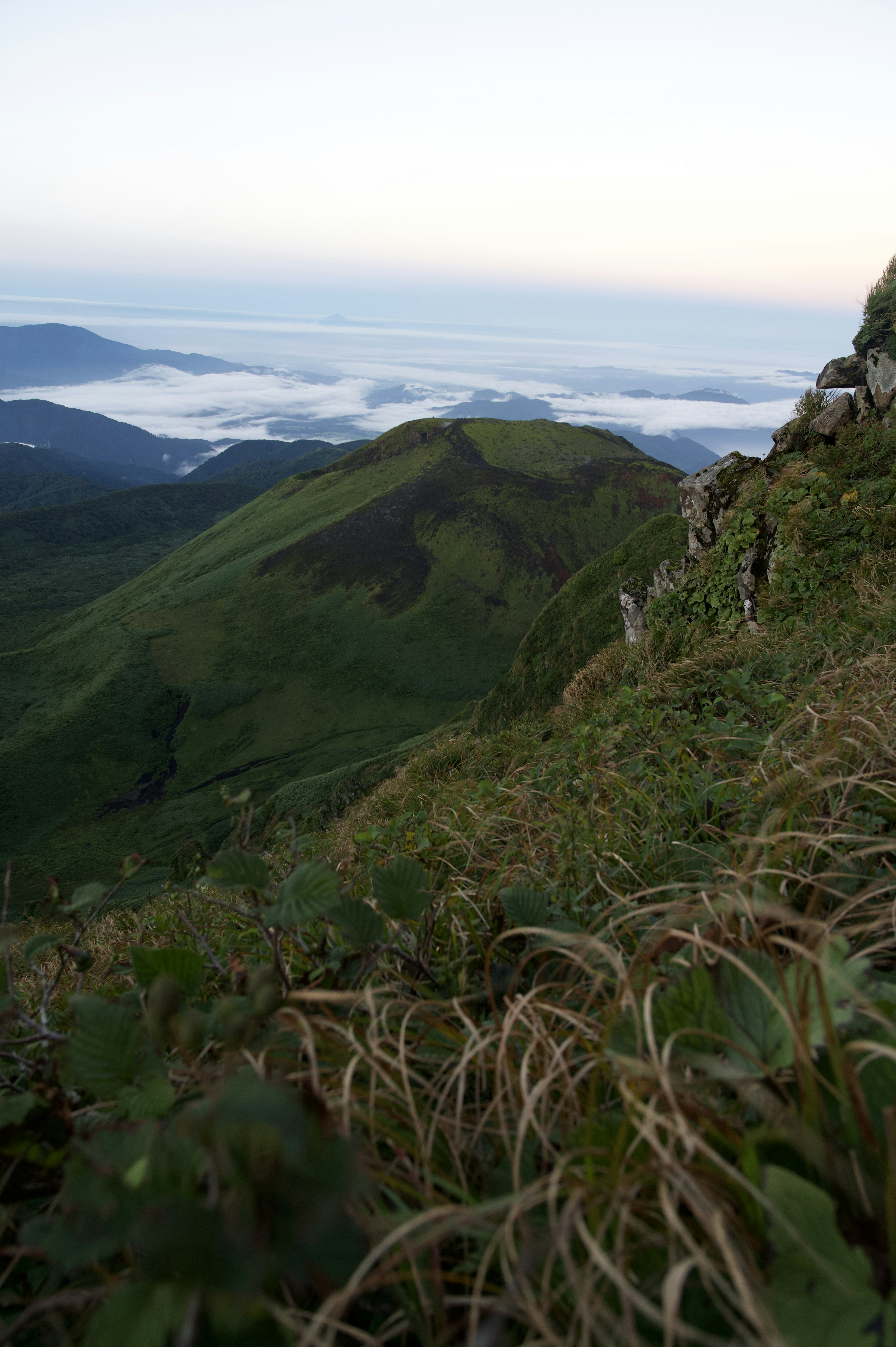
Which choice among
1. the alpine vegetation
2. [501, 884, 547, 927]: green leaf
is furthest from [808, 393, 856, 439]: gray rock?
[501, 884, 547, 927]: green leaf

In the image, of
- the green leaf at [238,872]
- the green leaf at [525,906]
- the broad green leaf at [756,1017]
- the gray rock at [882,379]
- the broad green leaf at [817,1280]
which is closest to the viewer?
the broad green leaf at [817,1280]

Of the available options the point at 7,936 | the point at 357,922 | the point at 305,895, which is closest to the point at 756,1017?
the point at 357,922

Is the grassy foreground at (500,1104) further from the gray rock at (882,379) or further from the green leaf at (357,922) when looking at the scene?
the gray rock at (882,379)

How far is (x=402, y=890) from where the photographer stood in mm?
2000

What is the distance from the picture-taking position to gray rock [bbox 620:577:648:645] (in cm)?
1822

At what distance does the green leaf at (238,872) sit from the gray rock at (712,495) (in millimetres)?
12449

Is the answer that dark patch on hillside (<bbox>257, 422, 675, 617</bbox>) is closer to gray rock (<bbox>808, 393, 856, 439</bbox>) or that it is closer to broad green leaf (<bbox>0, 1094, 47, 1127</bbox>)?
gray rock (<bbox>808, 393, 856, 439</bbox>)

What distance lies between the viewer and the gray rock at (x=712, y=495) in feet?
42.9

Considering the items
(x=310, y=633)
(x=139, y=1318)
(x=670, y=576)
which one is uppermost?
(x=139, y=1318)

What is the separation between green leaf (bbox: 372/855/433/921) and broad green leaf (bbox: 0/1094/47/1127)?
88 centimetres

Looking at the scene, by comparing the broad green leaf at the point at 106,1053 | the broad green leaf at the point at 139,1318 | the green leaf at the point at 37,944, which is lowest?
the green leaf at the point at 37,944

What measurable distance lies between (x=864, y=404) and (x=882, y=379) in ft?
1.37

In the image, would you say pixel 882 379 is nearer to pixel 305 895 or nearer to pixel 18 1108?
pixel 305 895

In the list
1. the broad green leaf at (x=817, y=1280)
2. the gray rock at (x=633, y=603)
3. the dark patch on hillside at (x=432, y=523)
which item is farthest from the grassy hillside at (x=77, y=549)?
the broad green leaf at (x=817, y=1280)
